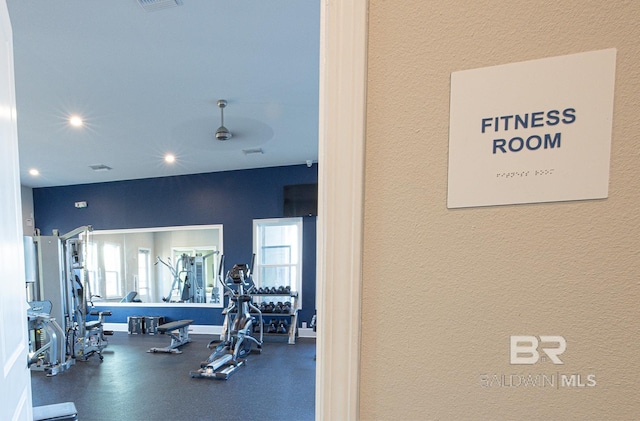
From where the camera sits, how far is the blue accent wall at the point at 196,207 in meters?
5.52

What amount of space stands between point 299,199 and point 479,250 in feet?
16.2

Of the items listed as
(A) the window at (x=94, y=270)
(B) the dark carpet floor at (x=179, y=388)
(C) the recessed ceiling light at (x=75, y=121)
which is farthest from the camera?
(A) the window at (x=94, y=270)

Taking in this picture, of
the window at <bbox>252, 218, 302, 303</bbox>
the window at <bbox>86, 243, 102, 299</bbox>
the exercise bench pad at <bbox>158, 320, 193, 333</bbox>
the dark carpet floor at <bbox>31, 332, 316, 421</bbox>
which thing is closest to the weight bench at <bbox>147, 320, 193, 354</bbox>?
the exercise bench pad at <bbox>158, 320, 193, 333</bbox>

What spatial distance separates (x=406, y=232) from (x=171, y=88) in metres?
3.03

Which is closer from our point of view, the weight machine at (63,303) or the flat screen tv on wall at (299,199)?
the weight machine at (63,303)

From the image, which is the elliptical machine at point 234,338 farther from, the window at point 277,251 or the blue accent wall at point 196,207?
the blue accent wall at point 196,207

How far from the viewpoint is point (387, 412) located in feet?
1.75

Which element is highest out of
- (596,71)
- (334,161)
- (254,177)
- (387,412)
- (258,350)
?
(254,177)

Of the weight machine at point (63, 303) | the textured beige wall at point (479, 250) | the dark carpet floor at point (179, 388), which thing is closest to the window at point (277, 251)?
the dark carpet floor at point (179, 388)

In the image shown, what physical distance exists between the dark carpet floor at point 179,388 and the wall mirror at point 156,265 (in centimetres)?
157

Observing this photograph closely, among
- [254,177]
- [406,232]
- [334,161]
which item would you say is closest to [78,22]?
[334,161]

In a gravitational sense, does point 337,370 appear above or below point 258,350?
above

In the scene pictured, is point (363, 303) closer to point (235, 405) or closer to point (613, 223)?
point (613, 223)

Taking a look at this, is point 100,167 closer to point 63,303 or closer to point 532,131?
point 63,303
